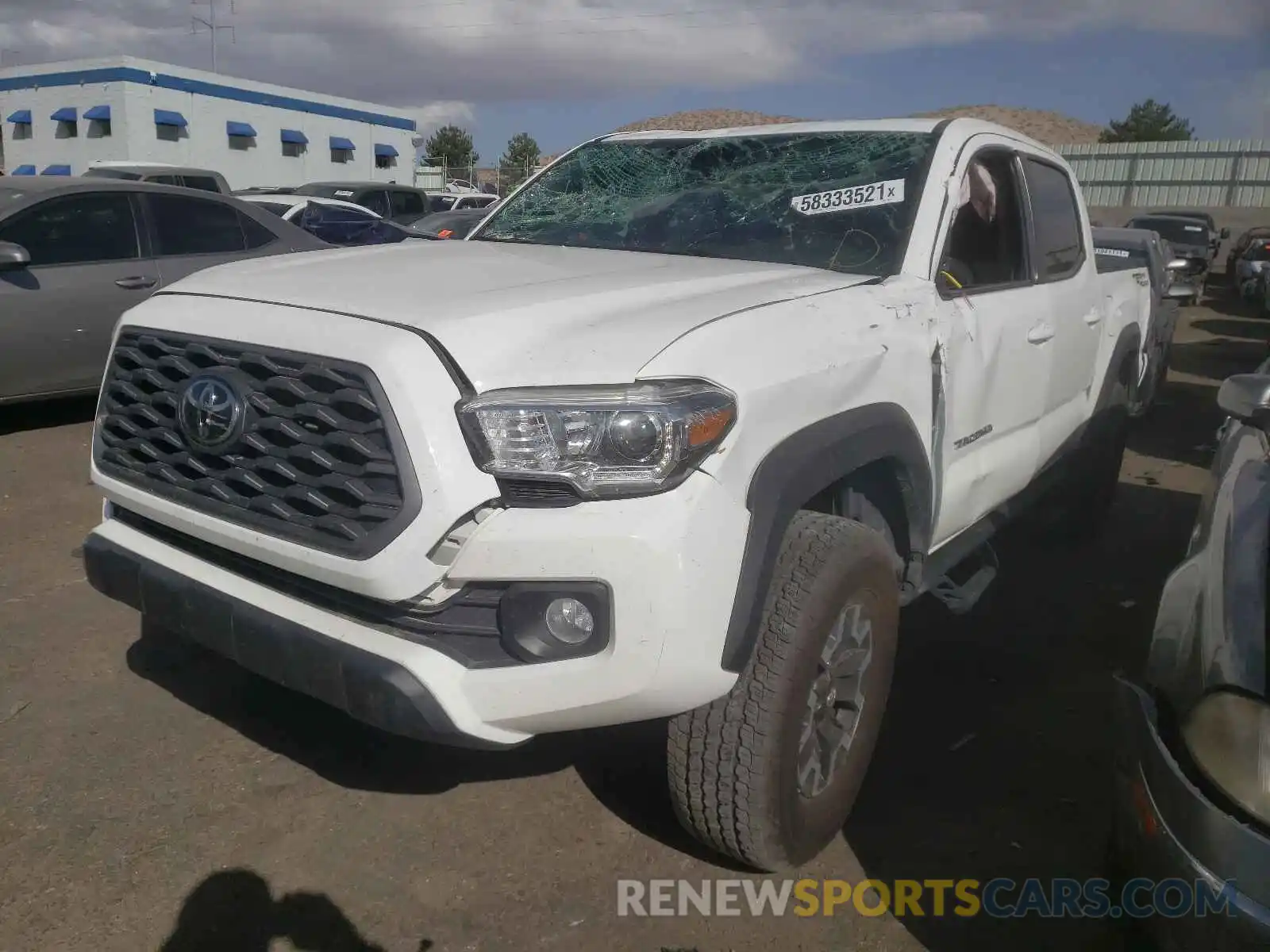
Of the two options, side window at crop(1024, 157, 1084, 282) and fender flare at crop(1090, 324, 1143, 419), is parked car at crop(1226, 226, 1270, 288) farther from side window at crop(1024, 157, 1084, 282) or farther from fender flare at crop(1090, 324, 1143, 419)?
side window at crop(1024, 157, 1084, 282)

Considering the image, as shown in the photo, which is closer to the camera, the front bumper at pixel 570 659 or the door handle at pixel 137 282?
the front bumper at pixel 570 659

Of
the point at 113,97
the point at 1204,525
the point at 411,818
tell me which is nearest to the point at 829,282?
the point at 1204,525

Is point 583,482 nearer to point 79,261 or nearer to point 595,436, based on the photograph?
point 595,436

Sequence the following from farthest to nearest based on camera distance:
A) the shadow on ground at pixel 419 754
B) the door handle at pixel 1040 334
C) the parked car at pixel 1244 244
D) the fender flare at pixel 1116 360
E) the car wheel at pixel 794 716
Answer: the parked car at pixel 1244 244, the fender flare at pixel 1116 360, the door handle at pixel 1040 334, the shadow on ground at pixel 419 754, the car wheel at pixel 794 716

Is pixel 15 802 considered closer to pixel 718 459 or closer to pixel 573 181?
pixel 718 459

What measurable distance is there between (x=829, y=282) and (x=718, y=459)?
985 mm

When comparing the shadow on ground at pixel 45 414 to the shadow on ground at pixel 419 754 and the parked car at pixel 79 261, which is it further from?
the shadow on ground at pixel 419 754

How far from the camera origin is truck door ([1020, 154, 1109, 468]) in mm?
3969

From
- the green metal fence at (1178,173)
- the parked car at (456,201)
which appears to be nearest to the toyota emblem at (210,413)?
the parked car at (456,201)

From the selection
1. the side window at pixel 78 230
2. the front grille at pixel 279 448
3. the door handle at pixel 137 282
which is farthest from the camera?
the door handle at pixel 137 282

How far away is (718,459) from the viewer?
216 cm

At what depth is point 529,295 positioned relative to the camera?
2.54m

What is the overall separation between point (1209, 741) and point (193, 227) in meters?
Result: 6.99

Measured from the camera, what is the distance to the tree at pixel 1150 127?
5162 cm
